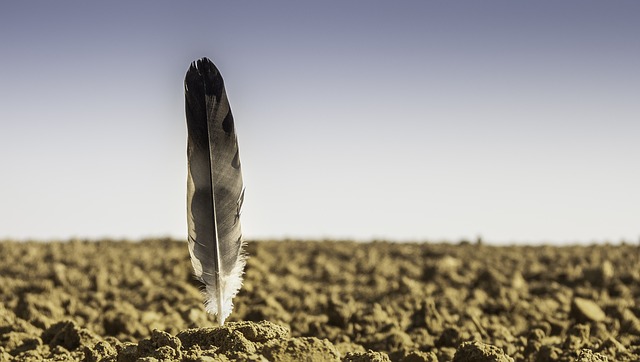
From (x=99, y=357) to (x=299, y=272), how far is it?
21.8ft

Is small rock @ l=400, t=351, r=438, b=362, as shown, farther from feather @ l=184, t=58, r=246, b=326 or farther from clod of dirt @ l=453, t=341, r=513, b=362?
feather @ l=184, t=58, r=246, b=326

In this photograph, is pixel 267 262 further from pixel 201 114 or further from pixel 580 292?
pixel 201 114

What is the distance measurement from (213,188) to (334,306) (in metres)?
2.79

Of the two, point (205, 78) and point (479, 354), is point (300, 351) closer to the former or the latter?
point (479, 354)

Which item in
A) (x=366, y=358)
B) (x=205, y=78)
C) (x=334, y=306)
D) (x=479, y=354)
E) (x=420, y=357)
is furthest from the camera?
(x=334, y=306)

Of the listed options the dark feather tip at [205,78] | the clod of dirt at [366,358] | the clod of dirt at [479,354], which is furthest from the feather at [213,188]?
the clod of dirt at [479,354]

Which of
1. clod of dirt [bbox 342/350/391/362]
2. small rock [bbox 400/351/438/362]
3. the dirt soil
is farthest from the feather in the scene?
small rock [bbox 400/351/438/362]

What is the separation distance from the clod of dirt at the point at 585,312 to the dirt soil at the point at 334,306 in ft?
0.05

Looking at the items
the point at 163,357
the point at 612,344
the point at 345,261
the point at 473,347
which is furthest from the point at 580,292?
the point at 163,357

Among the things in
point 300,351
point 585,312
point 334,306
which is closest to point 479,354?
point 300,351

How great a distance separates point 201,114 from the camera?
4684 millimetres

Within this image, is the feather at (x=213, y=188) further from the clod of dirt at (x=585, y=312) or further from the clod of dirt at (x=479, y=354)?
the clod of dirt at (x=585, y=312)

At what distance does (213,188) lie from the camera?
4.77 metres

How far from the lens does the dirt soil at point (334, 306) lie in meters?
4.43
